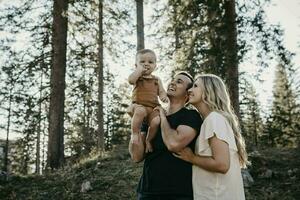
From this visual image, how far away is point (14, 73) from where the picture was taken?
1477 centimetres

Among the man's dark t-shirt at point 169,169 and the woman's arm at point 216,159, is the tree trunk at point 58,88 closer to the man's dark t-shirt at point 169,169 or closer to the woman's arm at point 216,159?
the man's dark t-shirt at point 169,169

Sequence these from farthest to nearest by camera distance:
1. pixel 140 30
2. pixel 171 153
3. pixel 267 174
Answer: pixel 140 30 < pixel 267 174 < pixel 171 153

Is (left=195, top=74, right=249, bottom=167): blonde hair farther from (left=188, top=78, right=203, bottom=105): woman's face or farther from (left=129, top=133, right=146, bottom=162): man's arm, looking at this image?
(left=129, top=133, right=146, bottom=162): man's arm

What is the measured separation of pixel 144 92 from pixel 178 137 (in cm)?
126

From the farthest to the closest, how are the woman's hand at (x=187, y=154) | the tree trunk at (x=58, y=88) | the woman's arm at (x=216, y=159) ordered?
1. the tree trunk at (x=58, y=88)
2. the woman's hand at (x=187, y=154)
3. the woman's arm at (x=216, y=159)

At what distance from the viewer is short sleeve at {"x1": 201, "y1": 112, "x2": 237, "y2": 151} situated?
371 centimetres

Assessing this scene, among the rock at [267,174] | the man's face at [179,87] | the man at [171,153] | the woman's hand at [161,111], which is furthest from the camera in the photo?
the rock at [267,174]

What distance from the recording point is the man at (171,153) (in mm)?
3938

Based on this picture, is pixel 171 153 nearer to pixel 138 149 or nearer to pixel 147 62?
pixel 138 149

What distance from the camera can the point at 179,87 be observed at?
4.45 metres

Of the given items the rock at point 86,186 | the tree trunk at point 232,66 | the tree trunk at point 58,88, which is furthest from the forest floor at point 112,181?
the tree trunk at point 232,66

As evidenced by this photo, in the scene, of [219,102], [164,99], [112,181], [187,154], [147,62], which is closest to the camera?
[187,154]

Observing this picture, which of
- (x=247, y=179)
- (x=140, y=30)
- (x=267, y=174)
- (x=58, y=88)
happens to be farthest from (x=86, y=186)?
(x=140, y=30)

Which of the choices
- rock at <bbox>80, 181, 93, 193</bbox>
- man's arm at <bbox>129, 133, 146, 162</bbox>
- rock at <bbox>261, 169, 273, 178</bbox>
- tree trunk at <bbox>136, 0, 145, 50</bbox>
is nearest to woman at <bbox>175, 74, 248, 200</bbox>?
man's arm at <bbox>129, 133, 146, 162</bbox>
